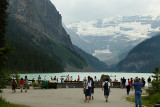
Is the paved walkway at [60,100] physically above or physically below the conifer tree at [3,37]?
below

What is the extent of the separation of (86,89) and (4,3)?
25.0 m

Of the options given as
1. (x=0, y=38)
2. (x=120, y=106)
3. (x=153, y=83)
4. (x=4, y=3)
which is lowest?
(x=120, y=106)

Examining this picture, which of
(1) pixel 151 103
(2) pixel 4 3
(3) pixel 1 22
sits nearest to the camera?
(1) pixel 151 103

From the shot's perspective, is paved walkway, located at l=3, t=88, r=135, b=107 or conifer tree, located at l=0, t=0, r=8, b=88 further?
paved walkway, located at l=3, t=88, r=135, b=107

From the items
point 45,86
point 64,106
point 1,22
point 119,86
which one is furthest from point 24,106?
point 119,86

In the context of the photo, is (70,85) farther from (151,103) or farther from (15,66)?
(15,66)

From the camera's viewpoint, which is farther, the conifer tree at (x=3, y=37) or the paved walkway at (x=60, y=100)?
the paved walkway at (x=60, y=100)

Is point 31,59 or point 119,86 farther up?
point 31,59

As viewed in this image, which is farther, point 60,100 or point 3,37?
point 3,37

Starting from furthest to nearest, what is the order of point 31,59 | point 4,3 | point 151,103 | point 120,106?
point 31,59 → point 4,3 → point 151,103 → point 120,106

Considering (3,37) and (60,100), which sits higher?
(3,37)

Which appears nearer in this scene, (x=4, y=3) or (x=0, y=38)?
(x=4, y=3)

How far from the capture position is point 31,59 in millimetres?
199125

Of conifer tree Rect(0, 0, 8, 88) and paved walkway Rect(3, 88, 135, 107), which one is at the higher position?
conifer tree Rect(0, 0, 8, 88)
